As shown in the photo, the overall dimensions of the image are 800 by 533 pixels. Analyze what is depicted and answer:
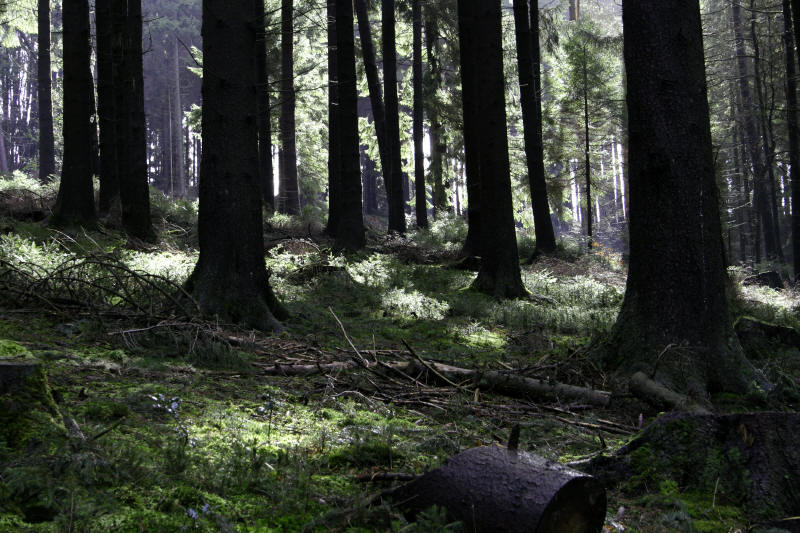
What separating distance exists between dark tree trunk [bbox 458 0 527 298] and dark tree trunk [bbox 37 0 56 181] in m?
19.1

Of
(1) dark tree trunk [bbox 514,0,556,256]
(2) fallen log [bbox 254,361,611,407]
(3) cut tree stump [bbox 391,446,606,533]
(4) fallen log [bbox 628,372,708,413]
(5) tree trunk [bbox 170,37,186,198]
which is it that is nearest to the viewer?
(3) cut tree stump [bbox 391,446,606,533]

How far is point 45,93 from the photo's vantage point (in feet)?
77.8

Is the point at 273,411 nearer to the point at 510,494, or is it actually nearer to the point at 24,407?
the point at 24,407

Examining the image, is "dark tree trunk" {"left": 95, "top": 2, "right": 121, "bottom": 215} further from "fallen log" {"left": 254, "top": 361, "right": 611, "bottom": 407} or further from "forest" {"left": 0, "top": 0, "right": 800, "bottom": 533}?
"fallen log" {"left": 254, "top": 361, "right": 611, "bottom": 407}

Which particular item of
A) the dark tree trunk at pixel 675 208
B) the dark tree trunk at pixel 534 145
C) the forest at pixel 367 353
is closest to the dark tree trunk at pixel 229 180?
the forest at pixel 367 353

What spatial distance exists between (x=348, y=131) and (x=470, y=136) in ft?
9.61

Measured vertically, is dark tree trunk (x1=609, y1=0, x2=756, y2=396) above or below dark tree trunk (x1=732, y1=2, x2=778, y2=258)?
below

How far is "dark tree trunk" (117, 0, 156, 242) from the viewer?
12195 millimetres

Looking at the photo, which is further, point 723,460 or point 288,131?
point 288,131

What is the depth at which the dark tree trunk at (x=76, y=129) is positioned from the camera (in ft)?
36.7

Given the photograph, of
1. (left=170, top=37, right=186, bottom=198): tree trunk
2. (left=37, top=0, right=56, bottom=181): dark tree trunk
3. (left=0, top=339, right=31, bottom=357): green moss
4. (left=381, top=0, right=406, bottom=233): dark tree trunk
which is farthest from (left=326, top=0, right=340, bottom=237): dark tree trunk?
(left=170, top=37, right=186, bottom=198): tree trunk

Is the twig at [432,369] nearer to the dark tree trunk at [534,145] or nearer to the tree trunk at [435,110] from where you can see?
the dark tree trunk at [534,145]

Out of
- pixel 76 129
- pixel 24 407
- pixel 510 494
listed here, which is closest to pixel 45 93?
pixel 76 129

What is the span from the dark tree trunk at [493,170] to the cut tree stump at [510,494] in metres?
8.61
